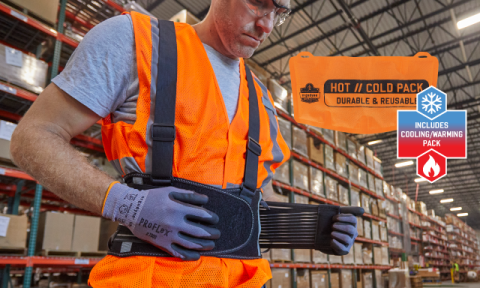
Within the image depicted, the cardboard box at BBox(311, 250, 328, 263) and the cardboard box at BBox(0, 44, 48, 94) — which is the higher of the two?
the cardboard box at BBox(0, 44, 48, 94)

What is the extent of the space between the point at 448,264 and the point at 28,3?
31774 mm

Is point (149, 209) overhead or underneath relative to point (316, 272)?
overhead

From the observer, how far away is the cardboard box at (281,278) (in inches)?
202

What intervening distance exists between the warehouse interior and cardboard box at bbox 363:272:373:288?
0.19 feet

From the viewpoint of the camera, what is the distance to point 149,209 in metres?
0.88

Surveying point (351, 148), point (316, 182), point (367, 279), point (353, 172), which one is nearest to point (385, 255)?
point (367, 279)

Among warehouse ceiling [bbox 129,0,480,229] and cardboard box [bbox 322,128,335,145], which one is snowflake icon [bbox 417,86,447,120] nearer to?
cardboard box [bbox 322,128,335,145]

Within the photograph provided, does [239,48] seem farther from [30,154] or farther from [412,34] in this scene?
[412,34]

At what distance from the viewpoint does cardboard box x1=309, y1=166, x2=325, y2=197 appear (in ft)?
21.7

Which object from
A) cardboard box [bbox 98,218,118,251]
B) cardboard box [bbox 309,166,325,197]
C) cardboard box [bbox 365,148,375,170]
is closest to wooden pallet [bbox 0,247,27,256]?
cardboard box [bbox 98,218,118,251]

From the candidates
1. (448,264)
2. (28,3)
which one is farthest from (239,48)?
(448,264)

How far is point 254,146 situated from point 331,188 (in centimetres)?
644

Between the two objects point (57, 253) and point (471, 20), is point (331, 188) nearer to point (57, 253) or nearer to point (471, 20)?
point (57, 253)

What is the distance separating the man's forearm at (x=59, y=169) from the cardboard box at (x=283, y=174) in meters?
4.74
